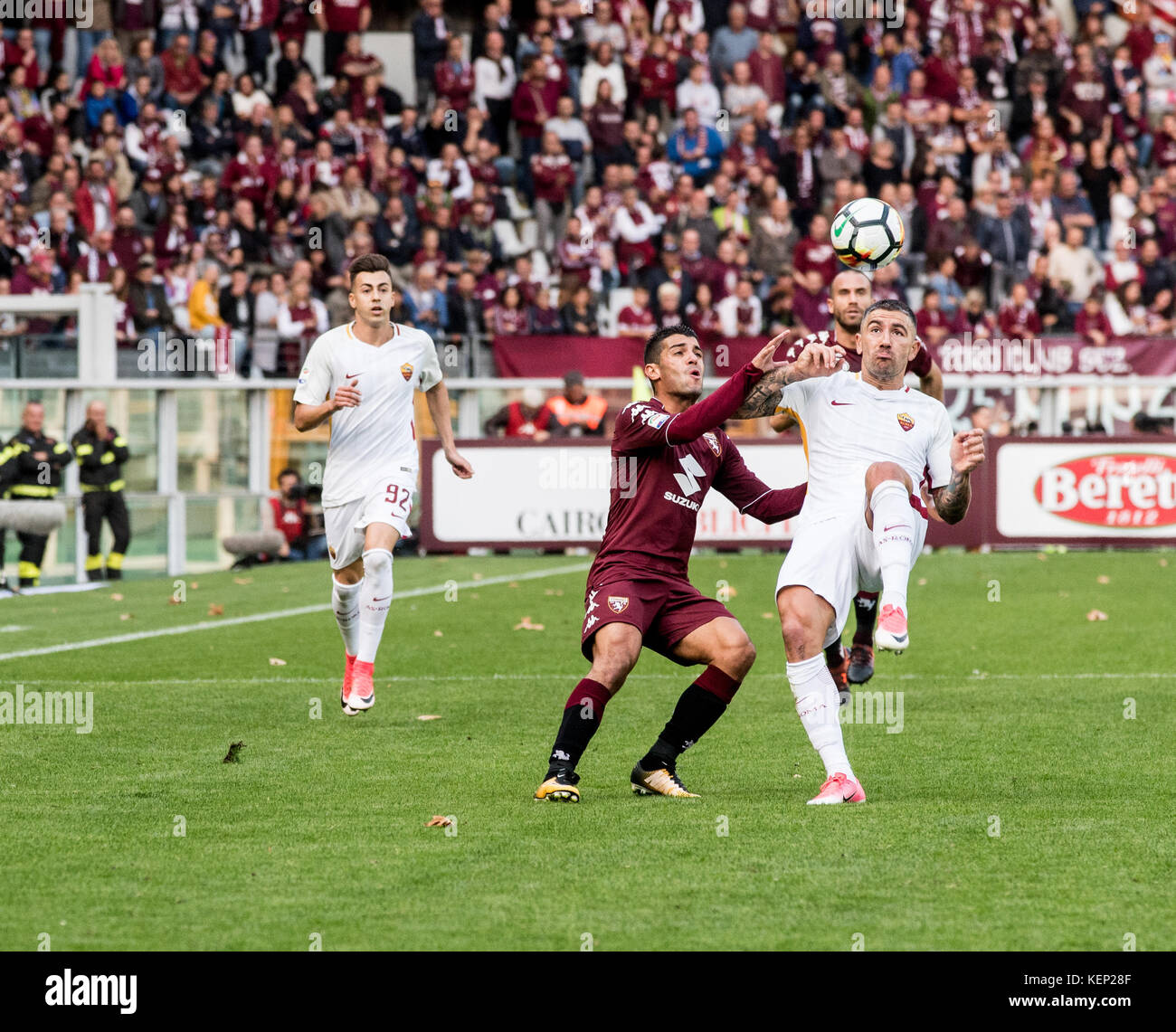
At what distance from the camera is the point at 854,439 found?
23.8 ft

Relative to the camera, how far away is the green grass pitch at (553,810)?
16.6ft

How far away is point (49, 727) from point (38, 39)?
17.6 meters

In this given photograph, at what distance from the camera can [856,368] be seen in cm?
920

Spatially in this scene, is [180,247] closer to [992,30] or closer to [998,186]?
[998,186]

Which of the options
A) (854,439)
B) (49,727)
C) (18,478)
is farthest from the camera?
(18,478)

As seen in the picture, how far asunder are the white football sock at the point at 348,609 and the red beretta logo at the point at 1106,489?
39.7 feet

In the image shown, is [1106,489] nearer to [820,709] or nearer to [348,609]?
[348,609]

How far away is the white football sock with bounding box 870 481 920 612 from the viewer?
6.83 metres

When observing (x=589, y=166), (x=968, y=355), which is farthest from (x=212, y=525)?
(x=968, y=355)

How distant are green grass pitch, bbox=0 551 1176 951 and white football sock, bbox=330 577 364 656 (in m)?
0.38

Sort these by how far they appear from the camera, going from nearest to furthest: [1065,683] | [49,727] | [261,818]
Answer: [261,818], [49,727], [1065,683]

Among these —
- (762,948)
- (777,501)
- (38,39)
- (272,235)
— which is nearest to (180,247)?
(272,235)

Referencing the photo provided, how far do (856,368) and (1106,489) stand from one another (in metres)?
11.9

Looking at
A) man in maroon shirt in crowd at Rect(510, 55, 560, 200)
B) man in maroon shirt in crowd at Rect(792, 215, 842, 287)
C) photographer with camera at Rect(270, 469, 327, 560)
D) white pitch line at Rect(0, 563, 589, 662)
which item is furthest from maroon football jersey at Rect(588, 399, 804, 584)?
man in maroon shirt in crowd at Rect(510, 55, 560, 200)
